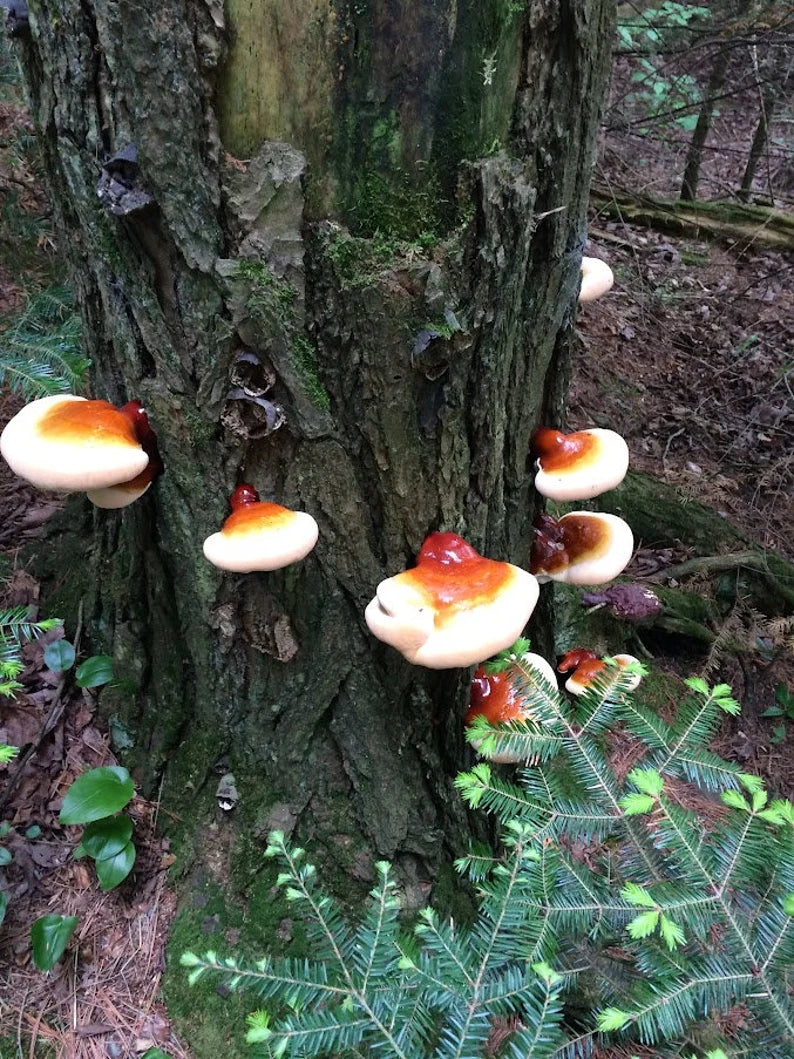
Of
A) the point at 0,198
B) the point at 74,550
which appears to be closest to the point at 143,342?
the point at 74,550

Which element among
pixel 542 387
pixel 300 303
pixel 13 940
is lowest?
pixel 13 940

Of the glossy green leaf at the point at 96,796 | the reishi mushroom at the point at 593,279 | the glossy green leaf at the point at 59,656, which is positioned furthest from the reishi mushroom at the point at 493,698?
the glossy green leaf at the point at 59,656

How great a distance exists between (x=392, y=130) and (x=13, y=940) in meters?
2.94

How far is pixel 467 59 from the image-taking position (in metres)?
1.79

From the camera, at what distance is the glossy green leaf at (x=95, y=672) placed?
9.15 feet

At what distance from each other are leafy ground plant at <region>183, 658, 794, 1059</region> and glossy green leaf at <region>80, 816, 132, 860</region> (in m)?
0.89

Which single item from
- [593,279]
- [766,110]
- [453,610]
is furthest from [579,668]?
[766,110]

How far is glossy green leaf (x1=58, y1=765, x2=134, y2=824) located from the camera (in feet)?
7.84

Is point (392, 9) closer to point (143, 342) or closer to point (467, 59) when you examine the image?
point (467, 59)

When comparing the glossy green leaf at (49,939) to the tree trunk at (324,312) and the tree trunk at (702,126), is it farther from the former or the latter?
the tree trunk at (702,126)

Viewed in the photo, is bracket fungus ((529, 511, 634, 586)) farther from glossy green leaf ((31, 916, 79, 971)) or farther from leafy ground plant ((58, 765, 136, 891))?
glossy green leaf ((31, 916, 79, 971))

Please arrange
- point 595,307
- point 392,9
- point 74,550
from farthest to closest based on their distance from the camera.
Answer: point 595,307 → point 74,550 → point 392,9

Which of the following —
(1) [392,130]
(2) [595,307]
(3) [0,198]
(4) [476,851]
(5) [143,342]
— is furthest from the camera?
(2) [595,307]

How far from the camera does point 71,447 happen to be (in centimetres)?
190
